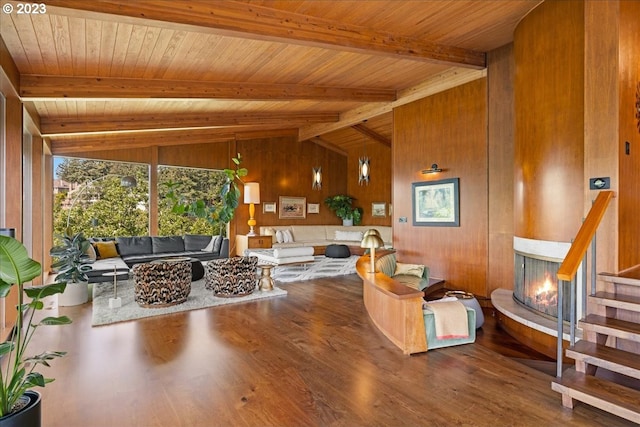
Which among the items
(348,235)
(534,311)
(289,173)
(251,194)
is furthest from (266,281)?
(289,173)

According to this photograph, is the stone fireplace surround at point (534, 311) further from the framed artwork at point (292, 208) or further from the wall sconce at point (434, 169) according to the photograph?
the framed artwork at point (292, 208)

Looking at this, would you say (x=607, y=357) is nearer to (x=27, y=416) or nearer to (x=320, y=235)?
(x=27, y=416)

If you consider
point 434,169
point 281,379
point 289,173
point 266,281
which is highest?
point 289,173

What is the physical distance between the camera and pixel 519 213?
423 cm

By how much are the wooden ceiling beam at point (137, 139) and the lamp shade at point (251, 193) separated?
142 cm

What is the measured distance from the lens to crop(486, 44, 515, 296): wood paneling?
505 cm

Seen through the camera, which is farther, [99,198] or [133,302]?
[99,198]

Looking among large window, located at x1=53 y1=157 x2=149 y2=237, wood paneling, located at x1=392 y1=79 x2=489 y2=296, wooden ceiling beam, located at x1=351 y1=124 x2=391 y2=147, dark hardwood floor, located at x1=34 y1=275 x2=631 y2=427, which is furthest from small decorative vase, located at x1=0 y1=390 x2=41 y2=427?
wooden ceiling beam, located at x1=351 y1=124 x2=391 y2=147

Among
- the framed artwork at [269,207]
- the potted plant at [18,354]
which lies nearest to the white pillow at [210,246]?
the framed artwork at [269,207]

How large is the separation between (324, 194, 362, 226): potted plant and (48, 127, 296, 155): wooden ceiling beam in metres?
3.55

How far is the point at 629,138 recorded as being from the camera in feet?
9.63

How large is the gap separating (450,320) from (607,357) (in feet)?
4.21

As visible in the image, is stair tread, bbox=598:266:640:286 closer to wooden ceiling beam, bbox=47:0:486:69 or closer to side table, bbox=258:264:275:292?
wooden ceiling beam, bbox=47:0:486:69

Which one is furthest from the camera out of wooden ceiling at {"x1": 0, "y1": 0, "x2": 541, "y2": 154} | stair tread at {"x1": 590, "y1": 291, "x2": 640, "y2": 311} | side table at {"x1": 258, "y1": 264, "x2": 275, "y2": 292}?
side table at {"x1": 258, "y1": 264, "x2": 275, "y2": 292}
